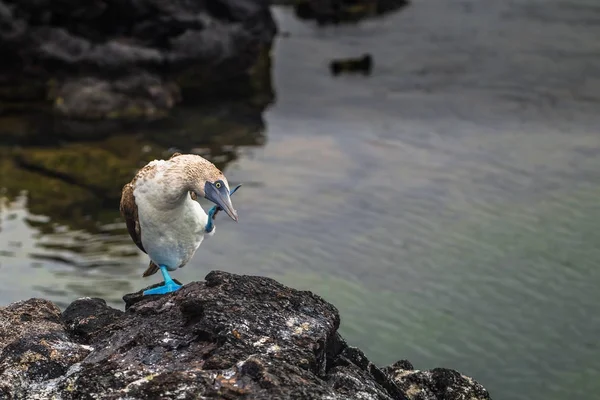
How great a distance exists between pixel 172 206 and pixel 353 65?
64.9 feet

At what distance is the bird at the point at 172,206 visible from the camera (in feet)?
21.3

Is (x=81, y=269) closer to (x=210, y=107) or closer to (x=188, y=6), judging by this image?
(x=210, y=107)

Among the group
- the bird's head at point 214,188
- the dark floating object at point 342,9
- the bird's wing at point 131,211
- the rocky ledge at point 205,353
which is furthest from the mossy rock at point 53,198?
the dark floating object at point 342,9

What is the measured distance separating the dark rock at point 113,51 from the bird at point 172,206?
589 inches

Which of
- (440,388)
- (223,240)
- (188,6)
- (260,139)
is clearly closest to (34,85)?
(188,6)

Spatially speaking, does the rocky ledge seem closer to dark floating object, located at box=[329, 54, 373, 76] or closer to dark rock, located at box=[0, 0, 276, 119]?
dark rock, located at box=[0, 0, 276, 119]

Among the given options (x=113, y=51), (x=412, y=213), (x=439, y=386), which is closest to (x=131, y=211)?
(x=439, y=386)

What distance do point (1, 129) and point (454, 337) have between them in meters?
13.1

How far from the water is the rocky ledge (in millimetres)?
6370

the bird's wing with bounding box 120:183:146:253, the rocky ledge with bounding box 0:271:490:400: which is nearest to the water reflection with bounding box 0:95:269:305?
the bird's wing with bounding box 120:183:146:253

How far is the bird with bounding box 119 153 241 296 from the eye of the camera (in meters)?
6.49

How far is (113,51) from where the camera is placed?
22.1m

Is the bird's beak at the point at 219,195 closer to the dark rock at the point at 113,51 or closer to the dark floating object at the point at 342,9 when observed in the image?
the dark rock at the point at 113,51

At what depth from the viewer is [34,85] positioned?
23.3 m
